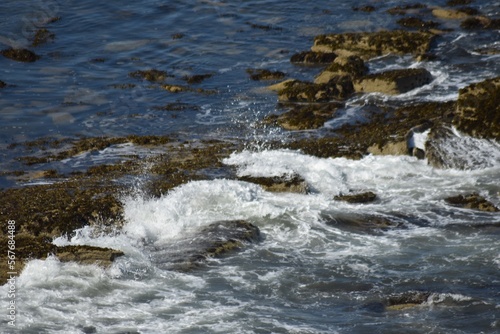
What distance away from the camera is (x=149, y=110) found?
25.3 meters

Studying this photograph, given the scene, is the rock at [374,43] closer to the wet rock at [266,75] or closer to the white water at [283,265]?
the wet rock at [266,75]

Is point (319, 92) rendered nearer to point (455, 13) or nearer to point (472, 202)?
point (472, 202)

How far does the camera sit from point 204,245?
15750 millimetres

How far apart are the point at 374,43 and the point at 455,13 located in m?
5.11

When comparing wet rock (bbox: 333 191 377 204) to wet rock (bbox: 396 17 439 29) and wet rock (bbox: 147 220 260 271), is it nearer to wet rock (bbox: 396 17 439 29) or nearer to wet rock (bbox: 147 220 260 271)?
wet rock (bbox: 147 220 260 271)

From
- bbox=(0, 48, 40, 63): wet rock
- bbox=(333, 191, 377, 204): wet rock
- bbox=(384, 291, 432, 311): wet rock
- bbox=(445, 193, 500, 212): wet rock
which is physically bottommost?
bbox=(445, 193, 500, 212): wet rock

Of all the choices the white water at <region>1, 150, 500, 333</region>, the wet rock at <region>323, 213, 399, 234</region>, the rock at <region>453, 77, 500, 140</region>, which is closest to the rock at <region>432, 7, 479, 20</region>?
the rock at <region>453, 77, 500, 140</region>

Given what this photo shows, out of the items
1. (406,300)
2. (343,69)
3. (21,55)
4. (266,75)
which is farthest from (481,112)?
(21,55)

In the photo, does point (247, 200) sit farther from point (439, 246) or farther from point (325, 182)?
point (439, 246)

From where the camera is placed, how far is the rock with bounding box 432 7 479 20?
106ft

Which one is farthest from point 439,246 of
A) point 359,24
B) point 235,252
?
point 359,24

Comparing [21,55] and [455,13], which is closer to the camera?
[21,55]

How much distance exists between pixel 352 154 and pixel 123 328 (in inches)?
335

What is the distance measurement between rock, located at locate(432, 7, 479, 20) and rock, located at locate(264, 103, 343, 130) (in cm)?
1009
